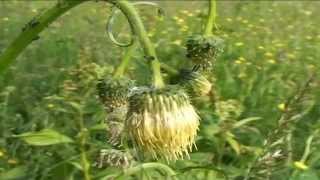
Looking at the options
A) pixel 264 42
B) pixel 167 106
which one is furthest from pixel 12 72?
pixel 167 106

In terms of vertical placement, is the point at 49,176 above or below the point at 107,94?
below

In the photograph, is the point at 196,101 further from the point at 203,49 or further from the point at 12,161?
the point at 203,49

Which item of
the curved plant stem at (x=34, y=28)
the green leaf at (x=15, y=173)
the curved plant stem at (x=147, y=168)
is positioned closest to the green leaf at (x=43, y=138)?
the green leaf at (x=15, y=173)

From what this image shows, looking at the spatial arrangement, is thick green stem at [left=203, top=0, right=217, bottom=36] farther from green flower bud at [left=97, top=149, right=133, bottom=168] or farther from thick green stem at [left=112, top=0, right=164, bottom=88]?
green flower bud at [left=97, top=149, right=133, bottom=168]

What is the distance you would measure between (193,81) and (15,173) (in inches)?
45.5

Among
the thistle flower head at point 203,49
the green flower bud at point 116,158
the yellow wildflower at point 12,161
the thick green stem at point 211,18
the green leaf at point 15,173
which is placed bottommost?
the green leaf at point 15,173

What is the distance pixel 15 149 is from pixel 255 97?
1133 mm

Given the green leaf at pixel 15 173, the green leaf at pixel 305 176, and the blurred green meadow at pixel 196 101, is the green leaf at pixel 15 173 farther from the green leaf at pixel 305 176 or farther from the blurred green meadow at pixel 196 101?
the green leaf at pixel 305 176

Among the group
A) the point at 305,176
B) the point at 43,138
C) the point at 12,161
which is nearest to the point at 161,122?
the point at 43,138

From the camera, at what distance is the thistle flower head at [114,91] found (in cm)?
193

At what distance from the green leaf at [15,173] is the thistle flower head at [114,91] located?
3.05 ft

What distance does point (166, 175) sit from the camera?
237 centimetres

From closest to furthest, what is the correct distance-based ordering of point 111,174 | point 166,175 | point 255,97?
point 166,175 → point 111,174 → point 255,97

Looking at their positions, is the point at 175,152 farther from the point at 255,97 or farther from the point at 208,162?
the point at 255,97
